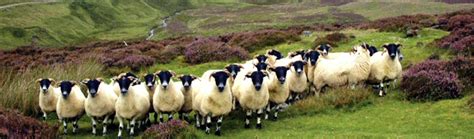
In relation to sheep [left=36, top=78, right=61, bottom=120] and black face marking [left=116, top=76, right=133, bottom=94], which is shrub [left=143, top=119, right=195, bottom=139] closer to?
black face marking [left=116, top=76, right=133, bottom=94]

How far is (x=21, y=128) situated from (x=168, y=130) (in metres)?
3.91

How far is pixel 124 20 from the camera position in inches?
5846

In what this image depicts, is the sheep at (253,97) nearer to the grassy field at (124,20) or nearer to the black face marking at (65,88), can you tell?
the black face marking at (65,88)

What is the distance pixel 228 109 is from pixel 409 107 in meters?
6.03

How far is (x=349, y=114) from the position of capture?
17.2m

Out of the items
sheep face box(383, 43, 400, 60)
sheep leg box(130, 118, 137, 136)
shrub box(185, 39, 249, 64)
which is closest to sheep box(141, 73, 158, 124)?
sheep leg box(130, 118, 137, 136)

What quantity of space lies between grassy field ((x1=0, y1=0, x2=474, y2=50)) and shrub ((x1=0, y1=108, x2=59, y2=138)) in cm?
7843

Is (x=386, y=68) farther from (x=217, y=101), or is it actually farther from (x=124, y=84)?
(x=124, y=84)

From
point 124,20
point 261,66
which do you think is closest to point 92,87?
point 261,66

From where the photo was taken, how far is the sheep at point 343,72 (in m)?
19.0

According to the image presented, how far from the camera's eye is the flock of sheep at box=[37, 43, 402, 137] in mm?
15758

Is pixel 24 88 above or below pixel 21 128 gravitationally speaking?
above

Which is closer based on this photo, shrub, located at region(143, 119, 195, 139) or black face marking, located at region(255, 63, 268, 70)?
shrub, located at region(143, 119, 195, 139)

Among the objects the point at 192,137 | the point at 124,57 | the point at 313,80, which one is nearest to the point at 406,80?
the point at 313,80
